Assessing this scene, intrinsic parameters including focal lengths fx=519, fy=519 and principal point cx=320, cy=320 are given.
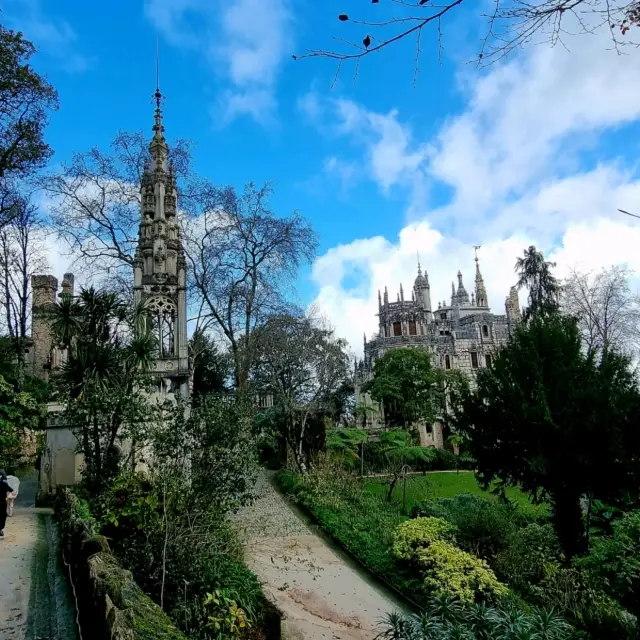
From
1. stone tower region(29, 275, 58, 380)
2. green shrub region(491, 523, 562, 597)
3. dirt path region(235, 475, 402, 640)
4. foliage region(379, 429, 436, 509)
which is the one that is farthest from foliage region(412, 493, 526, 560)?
stone tower region(29, 275, 58, 380)

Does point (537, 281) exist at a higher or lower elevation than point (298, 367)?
higher

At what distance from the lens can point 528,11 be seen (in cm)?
320

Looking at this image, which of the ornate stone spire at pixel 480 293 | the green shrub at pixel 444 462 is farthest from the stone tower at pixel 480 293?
the green shrub at pixel 444 462

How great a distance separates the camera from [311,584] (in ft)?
32.3

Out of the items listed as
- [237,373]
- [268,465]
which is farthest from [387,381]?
[237,373]

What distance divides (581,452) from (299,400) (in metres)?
13.6

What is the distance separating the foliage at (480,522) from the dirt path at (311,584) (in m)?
2.32

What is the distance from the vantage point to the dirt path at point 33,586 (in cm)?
552

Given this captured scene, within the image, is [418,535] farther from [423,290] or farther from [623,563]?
[423,290]

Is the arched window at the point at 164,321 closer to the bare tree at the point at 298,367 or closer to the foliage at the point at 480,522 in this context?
the bare tree at the point at 298,367

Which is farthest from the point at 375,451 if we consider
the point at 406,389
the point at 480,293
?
the point at 480,293

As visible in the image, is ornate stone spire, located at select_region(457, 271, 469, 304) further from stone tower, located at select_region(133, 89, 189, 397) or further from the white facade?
stone tower, located at select_region(133, 89, 189, 397)

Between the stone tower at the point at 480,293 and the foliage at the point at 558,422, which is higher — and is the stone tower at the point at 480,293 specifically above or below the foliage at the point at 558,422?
above

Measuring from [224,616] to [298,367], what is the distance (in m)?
15.0
